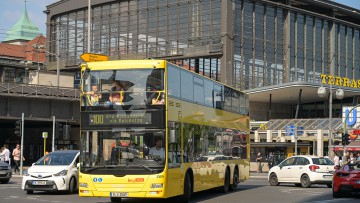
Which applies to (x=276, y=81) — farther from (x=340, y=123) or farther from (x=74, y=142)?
(x=74, y=142)

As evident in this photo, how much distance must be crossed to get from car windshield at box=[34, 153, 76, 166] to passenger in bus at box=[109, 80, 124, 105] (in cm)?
649

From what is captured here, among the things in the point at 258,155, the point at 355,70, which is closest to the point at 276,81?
the point at 355,70

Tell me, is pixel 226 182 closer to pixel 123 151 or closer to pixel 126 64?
pixel 123 151

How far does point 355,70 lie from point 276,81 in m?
19.0

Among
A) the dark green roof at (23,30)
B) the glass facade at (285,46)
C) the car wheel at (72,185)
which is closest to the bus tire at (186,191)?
the car wheel at (72,185)

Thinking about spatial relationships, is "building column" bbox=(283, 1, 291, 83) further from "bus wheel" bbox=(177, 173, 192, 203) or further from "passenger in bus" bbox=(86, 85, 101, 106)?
"passenger in bus" bbox=(86, 85, 101, 106)

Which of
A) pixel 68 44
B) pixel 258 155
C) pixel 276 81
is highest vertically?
pixel 68 44

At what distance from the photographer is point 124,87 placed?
17.6 m

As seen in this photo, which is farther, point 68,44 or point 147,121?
point 68,44

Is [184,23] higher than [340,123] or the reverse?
higher

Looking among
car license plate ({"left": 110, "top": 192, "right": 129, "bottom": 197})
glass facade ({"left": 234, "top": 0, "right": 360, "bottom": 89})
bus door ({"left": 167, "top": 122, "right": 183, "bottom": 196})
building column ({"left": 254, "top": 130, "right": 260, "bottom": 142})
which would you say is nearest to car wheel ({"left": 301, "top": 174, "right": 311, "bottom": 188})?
bus door ({"left": 167, "top": 122, "right": 183, "bottom": 196})

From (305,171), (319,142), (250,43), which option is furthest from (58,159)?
(250,43)

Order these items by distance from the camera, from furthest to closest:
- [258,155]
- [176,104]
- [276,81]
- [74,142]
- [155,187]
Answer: [276,81], [74,142], [258,155], [176,104], [155,187]

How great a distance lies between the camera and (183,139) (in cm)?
1878
